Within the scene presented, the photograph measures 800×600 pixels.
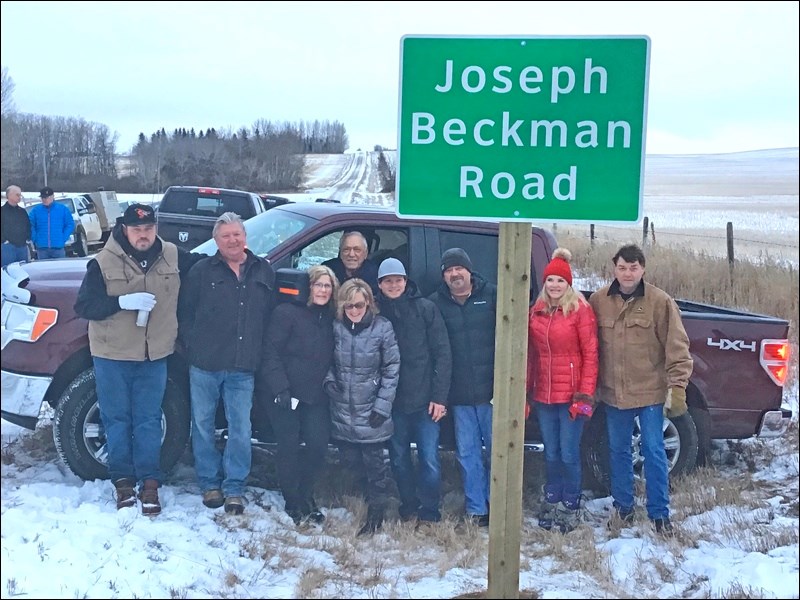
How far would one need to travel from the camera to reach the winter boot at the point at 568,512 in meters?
4.93

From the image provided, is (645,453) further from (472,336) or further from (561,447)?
(472,336)

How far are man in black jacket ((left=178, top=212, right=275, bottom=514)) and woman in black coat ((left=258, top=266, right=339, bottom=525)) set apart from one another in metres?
0.13

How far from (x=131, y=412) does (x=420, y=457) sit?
71.6 inches

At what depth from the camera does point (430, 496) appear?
4.97m

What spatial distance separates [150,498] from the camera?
4.68 m

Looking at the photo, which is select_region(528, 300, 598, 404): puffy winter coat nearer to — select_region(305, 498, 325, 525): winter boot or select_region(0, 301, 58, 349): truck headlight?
select_region(305, 498, 325, 525): winter boot

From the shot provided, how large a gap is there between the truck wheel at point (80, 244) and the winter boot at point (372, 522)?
1420 centimetres

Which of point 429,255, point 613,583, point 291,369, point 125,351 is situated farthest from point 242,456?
point 613,583

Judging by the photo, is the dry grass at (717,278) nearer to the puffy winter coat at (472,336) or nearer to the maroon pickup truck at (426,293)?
the maroon pickup truck at (426,293)

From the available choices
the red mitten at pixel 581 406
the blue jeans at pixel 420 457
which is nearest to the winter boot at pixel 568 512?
the red mitten at pixel 581 406

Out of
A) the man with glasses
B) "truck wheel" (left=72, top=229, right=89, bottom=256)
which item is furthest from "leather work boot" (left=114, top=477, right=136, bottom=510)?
"truck wheel" (left=72, top=229, right=89, bottom=256)

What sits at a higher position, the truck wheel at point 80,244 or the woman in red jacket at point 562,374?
the truck wheel at point 80,244

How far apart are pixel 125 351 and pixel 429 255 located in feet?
6.73

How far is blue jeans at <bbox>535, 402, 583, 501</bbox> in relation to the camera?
16.3 ft
